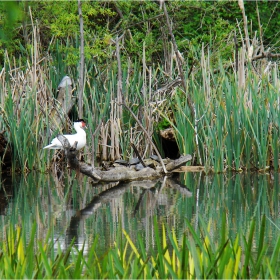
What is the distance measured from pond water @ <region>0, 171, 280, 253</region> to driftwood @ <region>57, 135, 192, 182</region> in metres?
0.15

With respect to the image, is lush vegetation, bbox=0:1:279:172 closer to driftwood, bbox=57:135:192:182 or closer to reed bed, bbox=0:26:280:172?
reed bed, bbox=0:26:280:172

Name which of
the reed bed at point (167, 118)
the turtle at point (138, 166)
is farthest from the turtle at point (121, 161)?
the reed bed at point (167, 118)

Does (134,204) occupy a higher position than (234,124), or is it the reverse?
(234,124)

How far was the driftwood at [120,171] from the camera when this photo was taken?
30.4 feet

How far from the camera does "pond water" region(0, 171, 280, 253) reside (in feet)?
21.1

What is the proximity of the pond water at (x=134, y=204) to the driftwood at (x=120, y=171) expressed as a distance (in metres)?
0.15

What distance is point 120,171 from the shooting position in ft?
33.7

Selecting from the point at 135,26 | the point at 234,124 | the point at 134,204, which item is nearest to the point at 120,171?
the point at 234,124

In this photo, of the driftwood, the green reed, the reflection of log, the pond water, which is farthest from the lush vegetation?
the reflection of log

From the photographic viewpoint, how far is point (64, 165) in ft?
40.6

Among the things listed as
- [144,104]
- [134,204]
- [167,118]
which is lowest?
[134,204]

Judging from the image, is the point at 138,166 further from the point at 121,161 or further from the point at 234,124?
the point at 234,124

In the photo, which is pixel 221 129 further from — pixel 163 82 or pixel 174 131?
pixel 163 82

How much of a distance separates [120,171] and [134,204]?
214 cm
